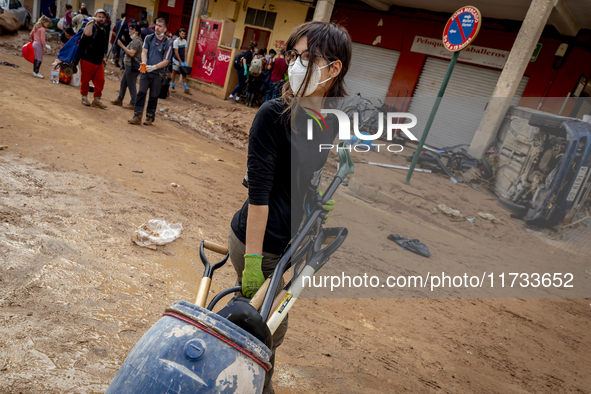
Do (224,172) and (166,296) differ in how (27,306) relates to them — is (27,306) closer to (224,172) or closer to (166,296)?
(166,296)

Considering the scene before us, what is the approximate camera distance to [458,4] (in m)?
11.6

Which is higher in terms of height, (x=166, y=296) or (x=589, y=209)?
(x=589, y=209)

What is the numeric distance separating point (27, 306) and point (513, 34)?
1342 centimetres

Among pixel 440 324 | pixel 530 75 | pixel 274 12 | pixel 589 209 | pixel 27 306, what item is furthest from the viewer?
pixel 274 12

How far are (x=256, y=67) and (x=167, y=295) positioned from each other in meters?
10.3

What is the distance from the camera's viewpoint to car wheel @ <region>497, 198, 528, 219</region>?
25.0 ft

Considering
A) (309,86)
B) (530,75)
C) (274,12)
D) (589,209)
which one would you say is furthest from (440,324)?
(274,12)

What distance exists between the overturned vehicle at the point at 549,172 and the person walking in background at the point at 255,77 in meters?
7.50

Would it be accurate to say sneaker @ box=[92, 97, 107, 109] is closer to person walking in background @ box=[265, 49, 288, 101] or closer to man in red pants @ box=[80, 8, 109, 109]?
man in red pants @ box=[80, 8, 109, 109]

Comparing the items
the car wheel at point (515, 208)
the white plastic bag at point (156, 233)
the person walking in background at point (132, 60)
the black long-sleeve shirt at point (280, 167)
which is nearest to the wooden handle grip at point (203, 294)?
A: the black long-sleeve shirt at point (280, 167)

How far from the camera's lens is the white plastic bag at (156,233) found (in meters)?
3.51

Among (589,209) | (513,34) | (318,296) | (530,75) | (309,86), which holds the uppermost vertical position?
(513,34)

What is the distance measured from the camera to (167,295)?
115 inches

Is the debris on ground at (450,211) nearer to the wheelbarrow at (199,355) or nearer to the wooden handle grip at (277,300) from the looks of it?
the wooden handle grip at (277,300)
